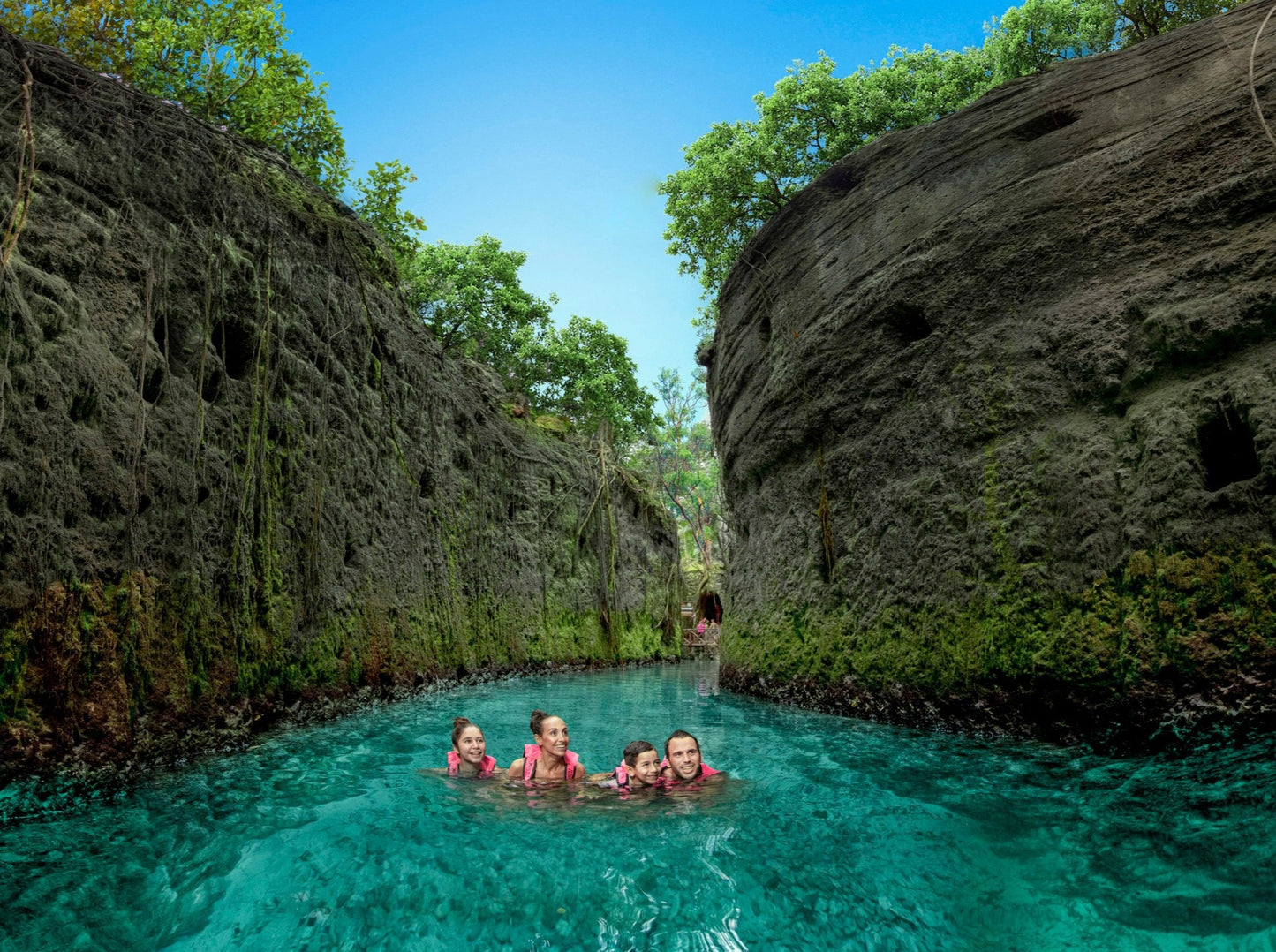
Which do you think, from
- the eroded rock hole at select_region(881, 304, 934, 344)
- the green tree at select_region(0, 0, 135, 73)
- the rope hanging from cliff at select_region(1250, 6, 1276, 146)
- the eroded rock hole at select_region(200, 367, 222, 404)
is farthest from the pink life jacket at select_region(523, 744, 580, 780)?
the green tree at select_region(0, 0, 135, 73)

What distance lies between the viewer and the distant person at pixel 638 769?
554 cm

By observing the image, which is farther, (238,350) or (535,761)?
(238,350)

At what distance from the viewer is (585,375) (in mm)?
25719

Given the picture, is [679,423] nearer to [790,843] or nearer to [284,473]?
[284,473]

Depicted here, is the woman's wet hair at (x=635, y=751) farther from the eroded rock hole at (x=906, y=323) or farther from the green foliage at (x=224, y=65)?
the green foliage at (x=224, y=65)

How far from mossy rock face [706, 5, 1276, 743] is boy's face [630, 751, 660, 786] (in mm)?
2957

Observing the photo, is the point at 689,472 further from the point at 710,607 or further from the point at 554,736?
the point at 554,736

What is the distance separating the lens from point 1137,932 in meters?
2.99

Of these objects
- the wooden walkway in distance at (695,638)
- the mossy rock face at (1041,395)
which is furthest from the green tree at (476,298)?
the mossy rock face at (1041,395)

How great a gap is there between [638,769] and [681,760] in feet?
1.12

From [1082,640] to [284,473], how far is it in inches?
308

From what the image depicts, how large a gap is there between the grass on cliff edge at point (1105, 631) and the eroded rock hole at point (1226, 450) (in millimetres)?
701

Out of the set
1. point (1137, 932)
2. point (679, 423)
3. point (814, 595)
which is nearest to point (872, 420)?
point (814, 595)

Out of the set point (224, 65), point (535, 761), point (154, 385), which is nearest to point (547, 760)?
point (535, 761)
